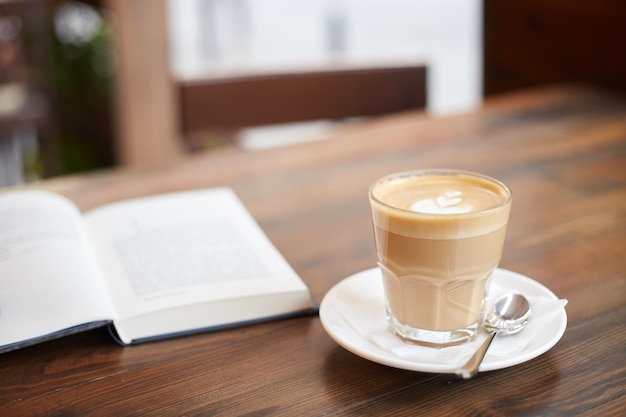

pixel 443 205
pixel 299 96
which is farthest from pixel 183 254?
pixel 299 96

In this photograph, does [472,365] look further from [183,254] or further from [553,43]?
[553,43]

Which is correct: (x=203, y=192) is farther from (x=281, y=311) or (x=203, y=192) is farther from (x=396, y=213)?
(x=396, y=213)

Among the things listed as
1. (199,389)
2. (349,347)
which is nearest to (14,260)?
(199,389)

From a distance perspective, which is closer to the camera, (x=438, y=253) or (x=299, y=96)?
(x=438, y=253)

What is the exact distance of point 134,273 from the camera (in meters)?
0.80

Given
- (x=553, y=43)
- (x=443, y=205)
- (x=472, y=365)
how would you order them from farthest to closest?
(x=553, y=43) < (x=443, y=205) < (x=472, y=365)

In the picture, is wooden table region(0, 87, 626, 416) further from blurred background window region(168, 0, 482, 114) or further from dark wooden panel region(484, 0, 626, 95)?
blurred background window region(168, 0, 482, 114)

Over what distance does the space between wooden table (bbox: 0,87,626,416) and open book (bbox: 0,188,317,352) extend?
3cm

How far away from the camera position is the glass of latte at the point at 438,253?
62 centimetres

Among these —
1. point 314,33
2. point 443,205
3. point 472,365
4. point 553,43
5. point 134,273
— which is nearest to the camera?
point 472,365

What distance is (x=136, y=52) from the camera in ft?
8.21

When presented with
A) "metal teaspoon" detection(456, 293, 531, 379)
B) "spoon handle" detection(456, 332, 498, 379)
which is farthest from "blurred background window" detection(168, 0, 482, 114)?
"spoon handle" detection(456, 332, 498, 379)

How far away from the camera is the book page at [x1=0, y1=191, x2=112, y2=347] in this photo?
27.4 inches

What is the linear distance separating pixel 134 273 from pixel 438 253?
1.19 ft
